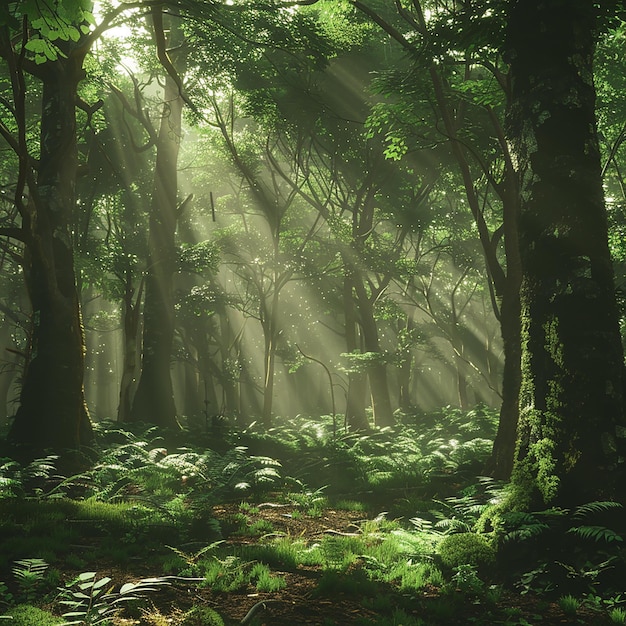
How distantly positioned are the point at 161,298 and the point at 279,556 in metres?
11.5

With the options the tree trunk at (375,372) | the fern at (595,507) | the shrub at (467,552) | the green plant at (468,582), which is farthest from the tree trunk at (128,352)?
the fern at (595,507)

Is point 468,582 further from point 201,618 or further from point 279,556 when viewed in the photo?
point 201,618

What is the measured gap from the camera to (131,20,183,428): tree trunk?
48.6 ft

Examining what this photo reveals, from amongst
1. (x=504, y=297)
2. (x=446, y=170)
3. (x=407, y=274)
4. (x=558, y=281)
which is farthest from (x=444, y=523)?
(x=407, y=274)

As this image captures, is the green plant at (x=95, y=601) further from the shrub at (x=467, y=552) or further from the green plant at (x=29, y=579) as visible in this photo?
the shrub at (x=467, y=552)

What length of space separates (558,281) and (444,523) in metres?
2.80

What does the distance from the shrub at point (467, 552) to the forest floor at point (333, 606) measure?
0.43m

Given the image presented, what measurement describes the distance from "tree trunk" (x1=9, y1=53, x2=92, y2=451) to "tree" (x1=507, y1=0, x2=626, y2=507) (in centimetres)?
673

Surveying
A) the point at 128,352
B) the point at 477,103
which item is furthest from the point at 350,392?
the point at 477,103

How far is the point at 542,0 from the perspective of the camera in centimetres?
523

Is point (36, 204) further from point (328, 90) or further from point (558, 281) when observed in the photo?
point (328, 90)

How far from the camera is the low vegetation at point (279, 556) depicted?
12.3 ft

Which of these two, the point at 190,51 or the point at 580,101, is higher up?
the point at 190,51

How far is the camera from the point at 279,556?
518cm
